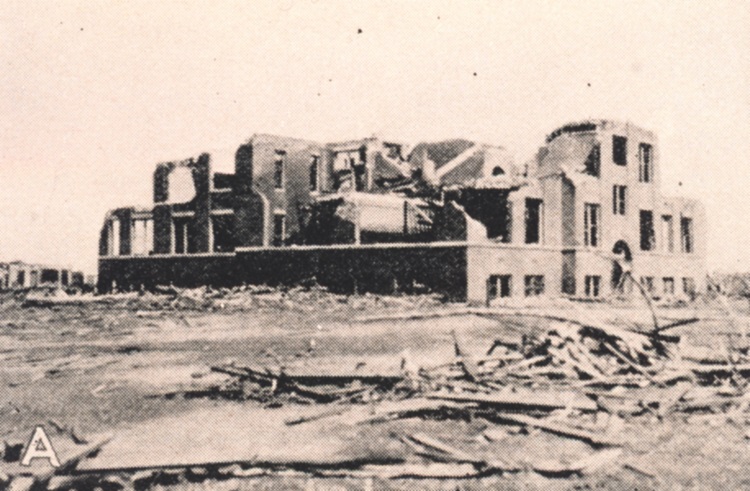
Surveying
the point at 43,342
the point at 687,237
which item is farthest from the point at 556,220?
the point at 43,342

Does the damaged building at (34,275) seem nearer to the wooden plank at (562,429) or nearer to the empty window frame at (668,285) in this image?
the empty window frame at (668,285)

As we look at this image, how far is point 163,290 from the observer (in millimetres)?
40438

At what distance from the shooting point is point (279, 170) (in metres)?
43.6

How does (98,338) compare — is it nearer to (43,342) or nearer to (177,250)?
(43,342)

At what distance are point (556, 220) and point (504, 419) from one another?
28415 millimetres

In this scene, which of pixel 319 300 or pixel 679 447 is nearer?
pixel 679 447

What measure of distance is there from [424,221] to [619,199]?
35.1ft

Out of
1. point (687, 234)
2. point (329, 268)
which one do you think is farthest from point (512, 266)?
point (687, 234)

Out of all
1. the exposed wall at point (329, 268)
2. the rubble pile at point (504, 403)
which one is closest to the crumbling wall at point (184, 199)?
the exposed wall at point (329, 268)

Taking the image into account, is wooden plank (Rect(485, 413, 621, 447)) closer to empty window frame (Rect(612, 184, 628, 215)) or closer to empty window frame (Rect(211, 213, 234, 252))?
empty window frame (Rect(612, 184, 628, 215))

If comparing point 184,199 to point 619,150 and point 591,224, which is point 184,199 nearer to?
point 591,224

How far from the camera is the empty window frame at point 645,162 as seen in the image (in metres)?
40.0

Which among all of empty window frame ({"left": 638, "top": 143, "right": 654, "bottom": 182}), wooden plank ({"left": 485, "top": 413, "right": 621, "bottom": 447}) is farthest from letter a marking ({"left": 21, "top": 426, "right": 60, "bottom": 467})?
empty window frame ({"left": 638, "top": 143, "right": 654, "bottom": 182})

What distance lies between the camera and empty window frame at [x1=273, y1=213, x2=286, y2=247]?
43.1 meters
